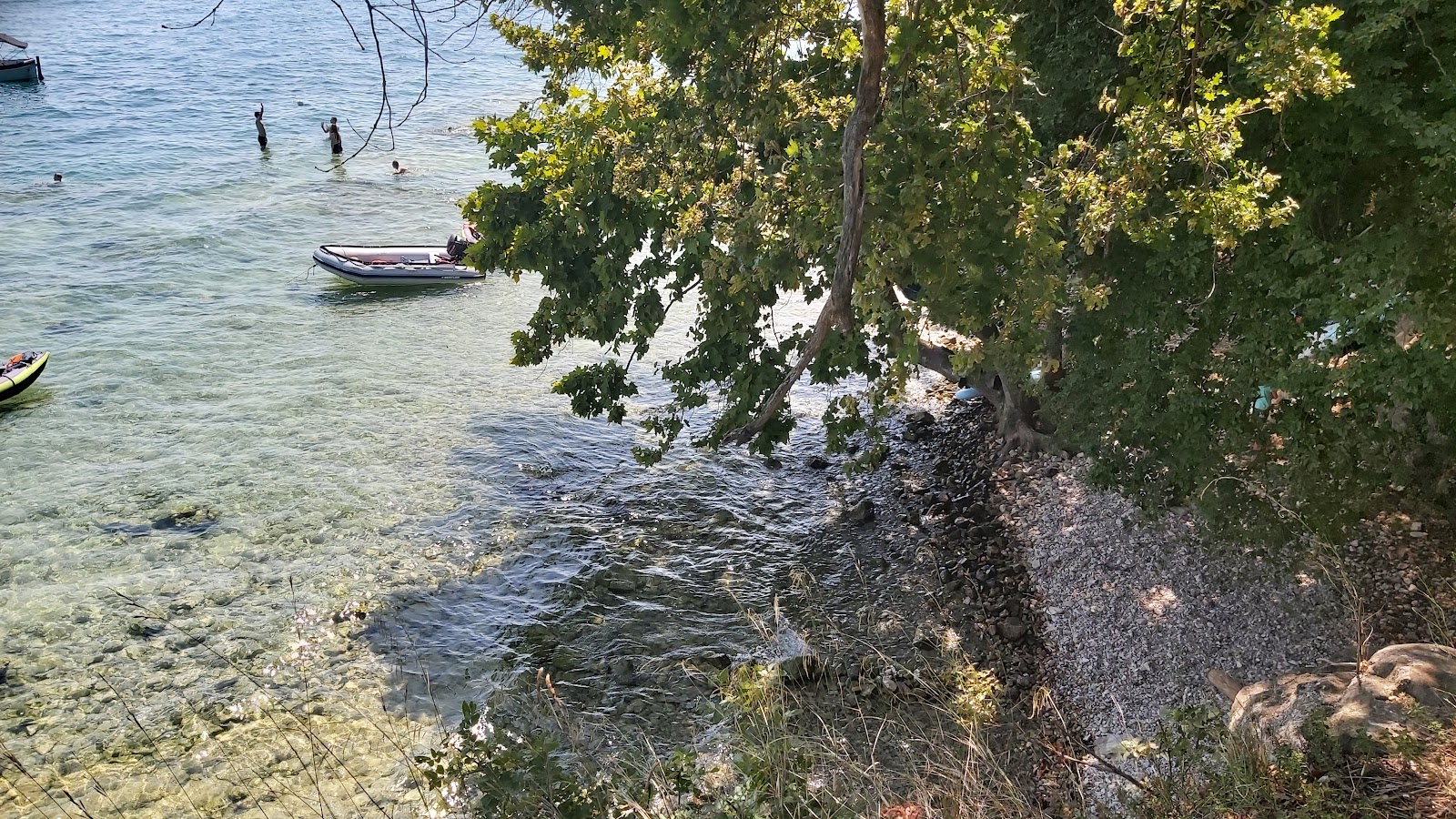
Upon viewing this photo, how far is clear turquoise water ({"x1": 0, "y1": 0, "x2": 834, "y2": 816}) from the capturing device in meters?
10.5

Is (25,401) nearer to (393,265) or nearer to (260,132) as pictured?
(393,265)

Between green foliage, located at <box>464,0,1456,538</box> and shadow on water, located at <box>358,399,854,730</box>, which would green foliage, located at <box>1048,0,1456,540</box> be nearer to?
green foliage, located at <box>464,0,1456,538</box>

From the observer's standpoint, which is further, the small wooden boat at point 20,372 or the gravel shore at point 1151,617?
the small wooden boat at point 20,372

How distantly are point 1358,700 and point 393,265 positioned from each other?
68.5 feet

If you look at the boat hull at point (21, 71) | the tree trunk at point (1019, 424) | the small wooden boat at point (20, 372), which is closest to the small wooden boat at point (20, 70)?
the boat hull at point (21, 71)

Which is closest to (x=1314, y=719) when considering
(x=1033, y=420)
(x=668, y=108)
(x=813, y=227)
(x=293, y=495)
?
(x=813, y=227)

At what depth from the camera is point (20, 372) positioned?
17.2m

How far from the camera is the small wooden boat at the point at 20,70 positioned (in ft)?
122

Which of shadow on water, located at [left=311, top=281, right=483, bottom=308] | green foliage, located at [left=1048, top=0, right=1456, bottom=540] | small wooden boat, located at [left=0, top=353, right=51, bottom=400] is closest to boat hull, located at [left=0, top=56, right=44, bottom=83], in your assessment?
shadow on water, located at [left=311, top=281, right=483, bottom=308]

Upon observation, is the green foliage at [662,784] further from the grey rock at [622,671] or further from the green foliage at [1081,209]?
the grey rock at [622,671]

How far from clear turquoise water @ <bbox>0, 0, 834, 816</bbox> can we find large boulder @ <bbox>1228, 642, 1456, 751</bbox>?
17.8ft

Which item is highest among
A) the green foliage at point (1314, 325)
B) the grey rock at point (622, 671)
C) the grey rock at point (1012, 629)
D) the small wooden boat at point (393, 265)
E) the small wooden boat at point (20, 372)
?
the green foliage at point (1314, 325)

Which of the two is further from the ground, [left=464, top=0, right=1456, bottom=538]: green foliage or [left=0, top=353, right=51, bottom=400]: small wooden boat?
[left=464, top=0, right=1456, bottom=538]: green foliage

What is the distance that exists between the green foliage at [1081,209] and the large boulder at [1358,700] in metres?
2.03
